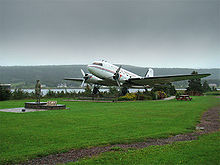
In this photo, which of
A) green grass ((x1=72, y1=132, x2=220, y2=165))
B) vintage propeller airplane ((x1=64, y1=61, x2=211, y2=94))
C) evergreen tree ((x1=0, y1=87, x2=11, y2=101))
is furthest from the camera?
vintage propeller airplane ((x1=64, y1=61, x2=211, y2=94))

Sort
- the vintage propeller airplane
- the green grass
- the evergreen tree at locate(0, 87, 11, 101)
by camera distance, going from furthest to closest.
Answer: the vintage propeller airplane
the evergreen tree at locate(0, 87, 11, 101)
the green grass

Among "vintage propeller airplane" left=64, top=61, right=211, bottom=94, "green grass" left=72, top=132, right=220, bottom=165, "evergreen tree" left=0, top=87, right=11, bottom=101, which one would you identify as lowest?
"green grass" left=72, top=132, right=220, bottom=165

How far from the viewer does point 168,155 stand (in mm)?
5840

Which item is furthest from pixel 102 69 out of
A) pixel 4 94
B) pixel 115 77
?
pixel 4 94

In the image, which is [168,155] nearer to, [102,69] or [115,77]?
[102,69]

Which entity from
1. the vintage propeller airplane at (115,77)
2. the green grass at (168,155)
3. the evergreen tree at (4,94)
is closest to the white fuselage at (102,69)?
the vintage propeller airplane at (115,77)

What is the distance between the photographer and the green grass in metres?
5.38

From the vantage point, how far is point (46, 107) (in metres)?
18.3

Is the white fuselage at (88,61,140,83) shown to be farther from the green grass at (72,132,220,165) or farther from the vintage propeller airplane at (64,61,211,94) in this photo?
the green grass at (72,132,220,165)

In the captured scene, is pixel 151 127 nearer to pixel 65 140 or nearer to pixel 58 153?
pixel 65 140

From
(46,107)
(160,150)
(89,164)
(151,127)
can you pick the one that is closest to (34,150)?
(89,164)

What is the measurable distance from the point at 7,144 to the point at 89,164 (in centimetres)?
333

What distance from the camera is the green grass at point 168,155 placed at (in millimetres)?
5379

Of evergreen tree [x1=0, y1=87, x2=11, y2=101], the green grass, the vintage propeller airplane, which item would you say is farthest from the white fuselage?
the green grass
